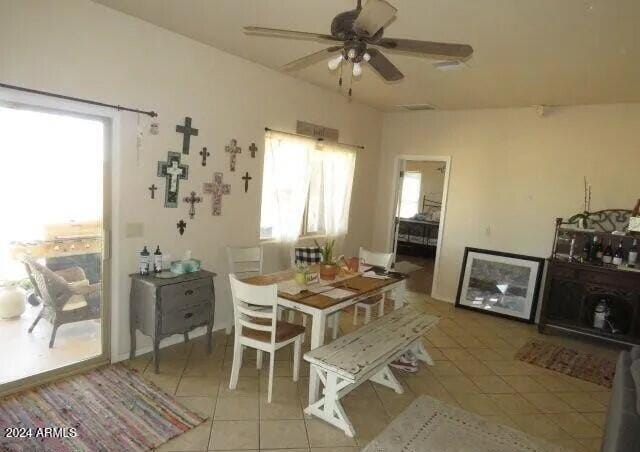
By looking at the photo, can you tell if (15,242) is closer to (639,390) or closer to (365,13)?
(365,13)

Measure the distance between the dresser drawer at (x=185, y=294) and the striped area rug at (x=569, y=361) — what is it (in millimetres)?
3036

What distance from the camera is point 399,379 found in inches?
127

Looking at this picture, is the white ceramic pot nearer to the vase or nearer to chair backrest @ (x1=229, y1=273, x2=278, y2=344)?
chair backrest @ (x1=229, y1=273, x2=278, y2=344)

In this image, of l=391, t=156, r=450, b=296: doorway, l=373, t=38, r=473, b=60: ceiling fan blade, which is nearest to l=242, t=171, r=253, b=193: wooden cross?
l=373, t=38, r=473, b=60: ceiling fan blade

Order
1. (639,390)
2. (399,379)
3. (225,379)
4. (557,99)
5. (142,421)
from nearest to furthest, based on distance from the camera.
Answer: (639,390) → (142,421) → (225,379) → (399,379) → (557,99)

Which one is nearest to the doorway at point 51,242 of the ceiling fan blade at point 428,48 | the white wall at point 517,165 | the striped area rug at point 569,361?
the ceiling fan blade at point 428,48

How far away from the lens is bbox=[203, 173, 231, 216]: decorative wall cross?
3.64 metres

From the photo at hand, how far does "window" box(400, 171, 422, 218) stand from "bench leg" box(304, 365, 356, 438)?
279 inches

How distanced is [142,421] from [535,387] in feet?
9.93

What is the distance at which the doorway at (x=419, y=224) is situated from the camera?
7004 mm

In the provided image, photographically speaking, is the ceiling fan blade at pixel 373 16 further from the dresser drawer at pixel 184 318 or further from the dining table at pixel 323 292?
the dresser drawer at pixel 184 318

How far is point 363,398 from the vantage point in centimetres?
289

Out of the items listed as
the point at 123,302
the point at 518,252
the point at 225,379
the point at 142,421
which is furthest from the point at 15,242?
the point at 518,252

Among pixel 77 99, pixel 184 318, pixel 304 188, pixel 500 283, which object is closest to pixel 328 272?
pixel 184 318
